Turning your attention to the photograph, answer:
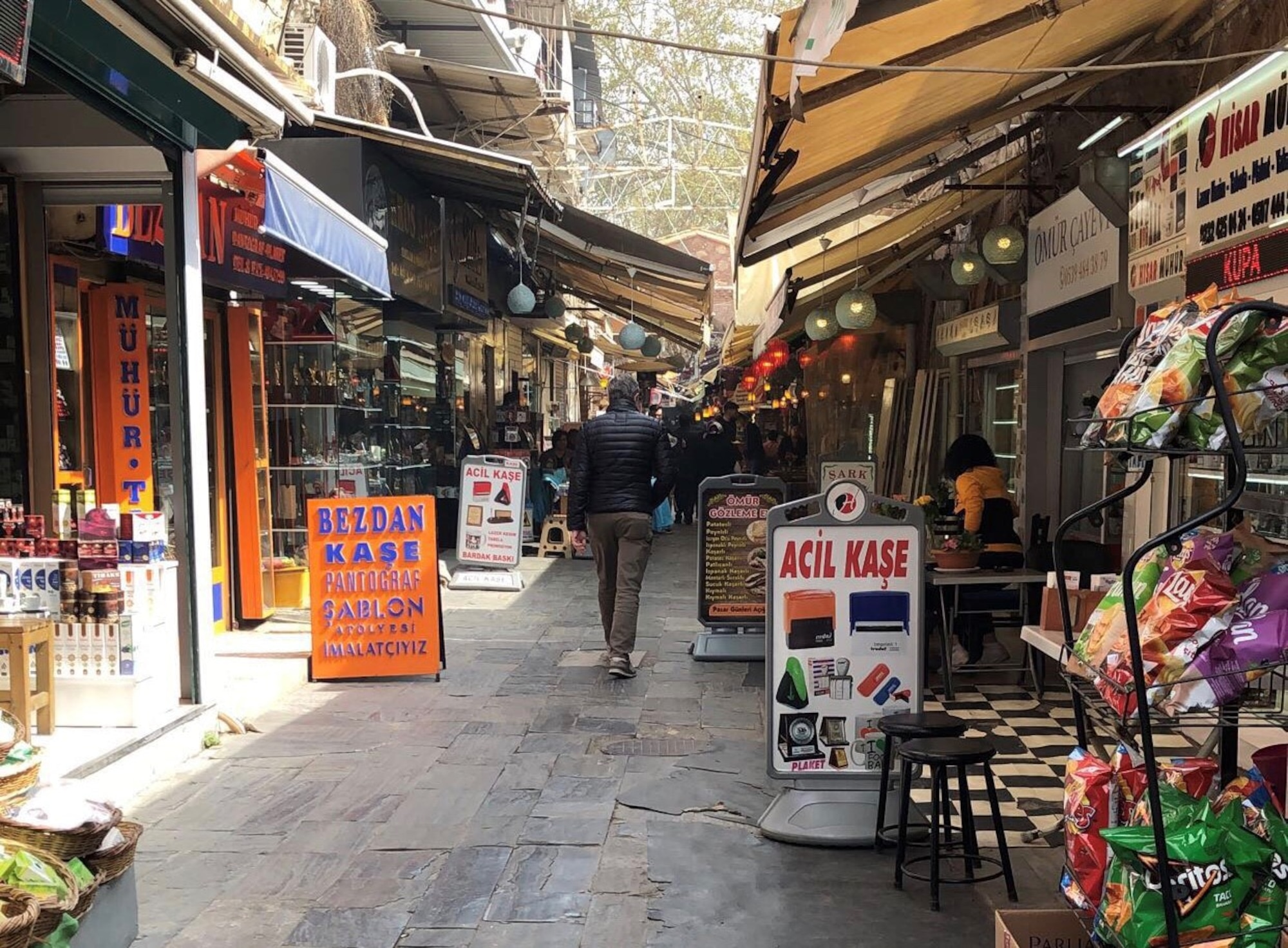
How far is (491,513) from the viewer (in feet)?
37.8

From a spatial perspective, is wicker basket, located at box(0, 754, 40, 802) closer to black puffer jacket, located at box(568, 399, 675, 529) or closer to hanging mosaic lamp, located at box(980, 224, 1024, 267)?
black puffer jacket, located at box(568, 399, 675, 529)

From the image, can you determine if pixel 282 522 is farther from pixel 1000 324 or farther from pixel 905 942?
pixel 905 942

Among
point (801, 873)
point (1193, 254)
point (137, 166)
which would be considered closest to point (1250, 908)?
point (801, 873)

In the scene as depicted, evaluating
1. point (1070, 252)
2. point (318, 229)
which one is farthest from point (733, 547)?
point (318, 229)

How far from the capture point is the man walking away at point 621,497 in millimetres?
7648

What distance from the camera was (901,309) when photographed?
562 inches

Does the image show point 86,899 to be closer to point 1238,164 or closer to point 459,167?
point 1238,164

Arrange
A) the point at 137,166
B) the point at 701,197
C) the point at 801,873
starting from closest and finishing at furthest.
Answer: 1. the point at 801,873
2. the point at 137,166
3. the point at 701,197

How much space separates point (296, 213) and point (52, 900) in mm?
4719

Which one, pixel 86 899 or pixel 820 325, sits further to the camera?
pixel 820 325

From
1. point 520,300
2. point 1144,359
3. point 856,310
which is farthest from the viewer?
point 520,300

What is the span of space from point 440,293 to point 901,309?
5.85 meters

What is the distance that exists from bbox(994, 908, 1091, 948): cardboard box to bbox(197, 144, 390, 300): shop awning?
5405mm

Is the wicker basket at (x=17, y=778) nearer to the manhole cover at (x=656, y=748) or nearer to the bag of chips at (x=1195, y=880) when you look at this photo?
the manhole cover at (x=656, y=748)
